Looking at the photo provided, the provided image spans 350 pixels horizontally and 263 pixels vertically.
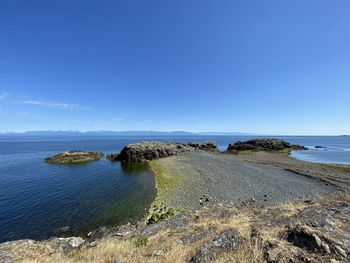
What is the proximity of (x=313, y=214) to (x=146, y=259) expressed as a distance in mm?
10574

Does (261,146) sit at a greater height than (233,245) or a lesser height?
lesser

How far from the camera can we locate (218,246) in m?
9.49

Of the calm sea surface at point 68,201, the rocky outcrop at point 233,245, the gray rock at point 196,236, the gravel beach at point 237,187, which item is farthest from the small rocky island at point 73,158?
the gray rock at point 196,236

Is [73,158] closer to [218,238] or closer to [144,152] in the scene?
[144,152]

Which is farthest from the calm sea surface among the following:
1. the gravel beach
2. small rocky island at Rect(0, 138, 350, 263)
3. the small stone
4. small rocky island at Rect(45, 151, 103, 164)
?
small rocky island at Rect(45, 151, 103, 164)

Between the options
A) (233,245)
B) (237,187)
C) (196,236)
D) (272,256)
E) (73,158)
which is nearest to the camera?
(272,256)

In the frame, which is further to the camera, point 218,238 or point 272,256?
point 218,238

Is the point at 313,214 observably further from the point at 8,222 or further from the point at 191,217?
the point at 8,222

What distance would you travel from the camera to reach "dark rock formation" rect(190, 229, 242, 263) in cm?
878

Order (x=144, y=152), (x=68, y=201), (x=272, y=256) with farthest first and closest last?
1. (x=144, y=152)
2. (x=68, y=201)
3. (x=272, y=256)

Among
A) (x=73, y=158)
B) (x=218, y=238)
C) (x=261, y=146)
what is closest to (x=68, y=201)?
(x=218, y=238)

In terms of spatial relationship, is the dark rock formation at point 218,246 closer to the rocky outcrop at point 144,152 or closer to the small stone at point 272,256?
the small stone at point 272,256

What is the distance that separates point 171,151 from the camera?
71938 millimetres

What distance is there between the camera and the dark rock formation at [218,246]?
878 centimetres
